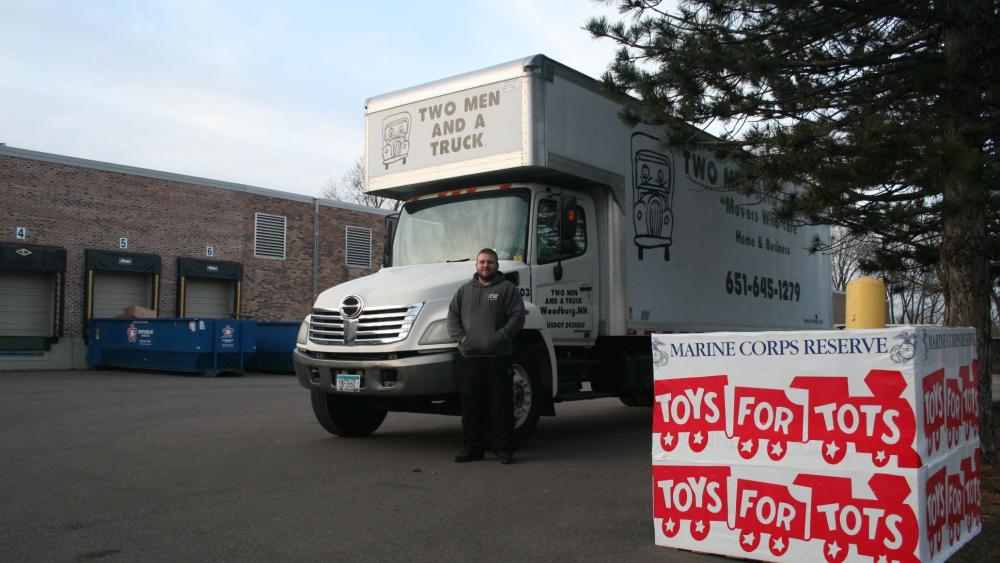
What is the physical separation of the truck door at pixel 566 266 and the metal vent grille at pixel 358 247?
1082 inches

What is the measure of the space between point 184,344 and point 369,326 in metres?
16.5

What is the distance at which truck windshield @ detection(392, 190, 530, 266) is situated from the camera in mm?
9188

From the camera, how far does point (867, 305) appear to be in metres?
5.08

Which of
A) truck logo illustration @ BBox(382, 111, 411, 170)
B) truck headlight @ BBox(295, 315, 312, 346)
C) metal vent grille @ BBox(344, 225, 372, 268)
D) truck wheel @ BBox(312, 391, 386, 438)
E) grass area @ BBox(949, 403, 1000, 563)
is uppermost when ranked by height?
metal vent grille @ BBox(344, 225, 372, 268)

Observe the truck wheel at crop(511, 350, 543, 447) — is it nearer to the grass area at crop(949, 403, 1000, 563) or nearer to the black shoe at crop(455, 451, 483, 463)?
the black shoe at crop(455, 451, 483, 463)

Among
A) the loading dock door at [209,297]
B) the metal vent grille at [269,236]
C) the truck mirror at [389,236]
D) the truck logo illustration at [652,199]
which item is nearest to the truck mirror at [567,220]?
the truck logo illustration at [652,199]

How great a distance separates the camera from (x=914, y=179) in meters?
7.06

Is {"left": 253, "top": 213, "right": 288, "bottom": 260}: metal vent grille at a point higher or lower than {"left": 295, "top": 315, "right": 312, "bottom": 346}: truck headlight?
higher

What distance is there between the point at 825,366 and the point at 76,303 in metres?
27.3

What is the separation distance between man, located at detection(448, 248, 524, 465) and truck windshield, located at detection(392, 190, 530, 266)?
1155mm

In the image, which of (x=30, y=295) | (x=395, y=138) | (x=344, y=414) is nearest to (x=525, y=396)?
(x=344, y=414)

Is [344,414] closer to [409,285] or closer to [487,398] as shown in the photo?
[409,285]

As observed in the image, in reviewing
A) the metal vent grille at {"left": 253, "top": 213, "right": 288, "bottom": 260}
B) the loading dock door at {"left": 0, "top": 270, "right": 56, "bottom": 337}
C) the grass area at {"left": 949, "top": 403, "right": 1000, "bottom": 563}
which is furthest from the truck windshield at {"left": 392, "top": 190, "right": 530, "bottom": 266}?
the metal vent grille at {"left": 253, "top": 213, "right": 288, "bottom": 260}

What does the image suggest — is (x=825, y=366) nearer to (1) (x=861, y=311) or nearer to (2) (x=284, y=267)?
(1) (x=861, y=311)
